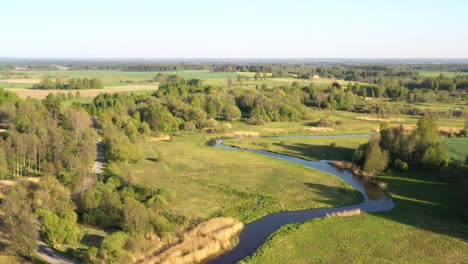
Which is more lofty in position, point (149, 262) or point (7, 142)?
point (7, 142)

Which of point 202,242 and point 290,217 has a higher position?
point 202,242

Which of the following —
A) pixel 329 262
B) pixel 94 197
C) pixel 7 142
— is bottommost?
pixel 329 262

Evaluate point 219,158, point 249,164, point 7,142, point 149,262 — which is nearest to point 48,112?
point 7,142

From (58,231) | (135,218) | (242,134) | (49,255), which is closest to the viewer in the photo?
(49,255)

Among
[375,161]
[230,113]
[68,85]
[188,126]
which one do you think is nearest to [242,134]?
[188,126]

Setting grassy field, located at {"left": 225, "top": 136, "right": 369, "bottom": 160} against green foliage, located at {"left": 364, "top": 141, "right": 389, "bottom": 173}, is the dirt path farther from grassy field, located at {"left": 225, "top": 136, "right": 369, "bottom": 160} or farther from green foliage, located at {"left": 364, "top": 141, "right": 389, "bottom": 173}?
grassy field, located at {"left": 225, "top": 136, "right": 369, "bottom": 160}

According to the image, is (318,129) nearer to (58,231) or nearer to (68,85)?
(58,231)

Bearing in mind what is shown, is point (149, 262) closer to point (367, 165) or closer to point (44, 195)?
point (44, 195)
